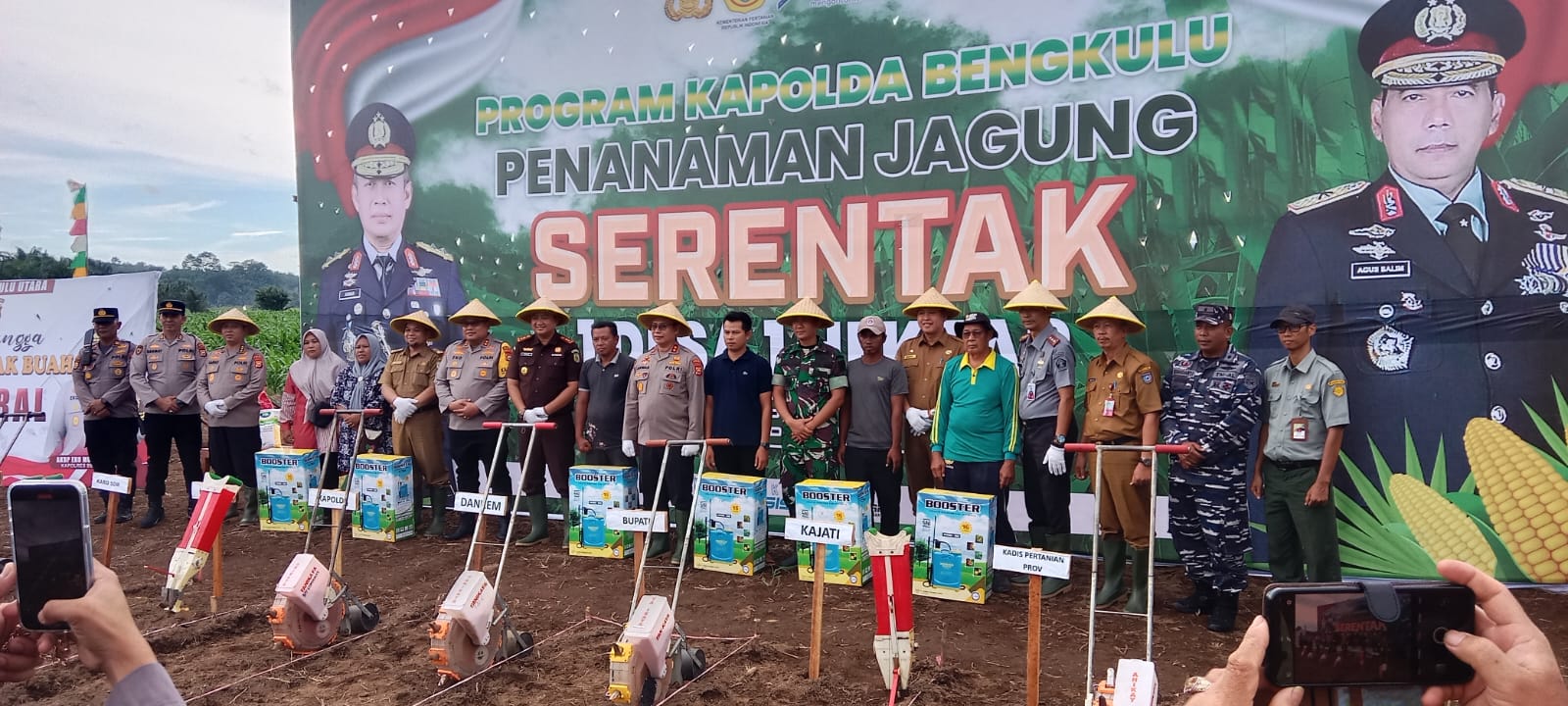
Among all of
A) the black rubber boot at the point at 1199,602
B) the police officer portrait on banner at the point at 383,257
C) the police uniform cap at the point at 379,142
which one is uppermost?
the police uniform cap at the point at 379,142

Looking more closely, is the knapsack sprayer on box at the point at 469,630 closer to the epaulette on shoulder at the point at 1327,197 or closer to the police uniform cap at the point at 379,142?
the epaulette on shoulder at the point at 1327,197

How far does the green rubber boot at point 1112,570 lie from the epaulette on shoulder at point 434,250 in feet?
18.0

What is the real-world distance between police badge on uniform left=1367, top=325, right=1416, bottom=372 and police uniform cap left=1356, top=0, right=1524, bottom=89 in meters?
1.32

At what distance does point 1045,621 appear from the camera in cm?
465

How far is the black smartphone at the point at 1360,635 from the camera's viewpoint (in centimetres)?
110

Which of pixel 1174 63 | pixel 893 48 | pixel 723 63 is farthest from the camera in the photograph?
pixel 723 63

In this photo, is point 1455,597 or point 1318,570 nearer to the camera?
point 1455,597

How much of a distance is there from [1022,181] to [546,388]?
11.2 feet

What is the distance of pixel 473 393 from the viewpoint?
6.46 metres

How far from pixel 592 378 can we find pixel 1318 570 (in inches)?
171

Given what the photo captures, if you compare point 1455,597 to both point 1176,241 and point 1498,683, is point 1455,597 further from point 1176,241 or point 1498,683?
point 1176,241

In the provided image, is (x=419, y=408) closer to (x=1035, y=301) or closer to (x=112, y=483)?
(x=112, y=483)

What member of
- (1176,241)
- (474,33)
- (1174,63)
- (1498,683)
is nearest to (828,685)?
(1498,683)

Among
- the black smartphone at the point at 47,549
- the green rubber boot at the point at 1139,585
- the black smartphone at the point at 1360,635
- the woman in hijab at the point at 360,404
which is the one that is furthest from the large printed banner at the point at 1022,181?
the black smartphone at the point at 47,549
